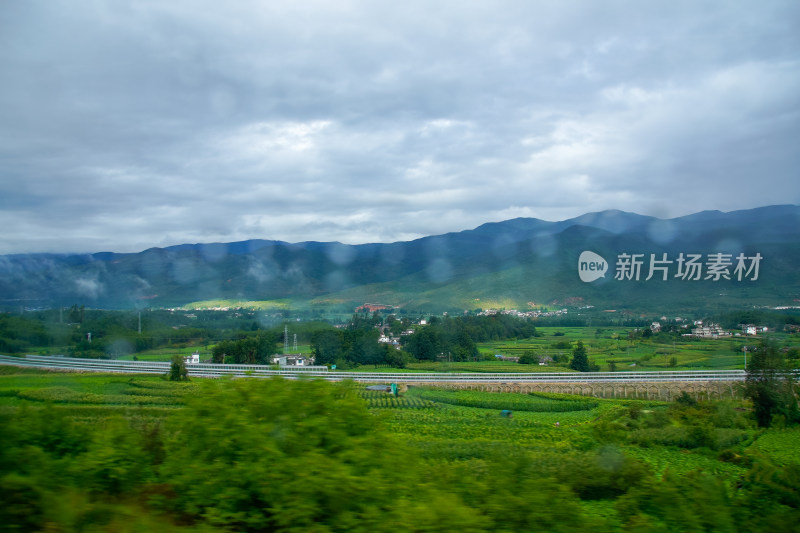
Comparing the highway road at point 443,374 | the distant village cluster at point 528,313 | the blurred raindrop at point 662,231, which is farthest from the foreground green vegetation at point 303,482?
the distant village cluster at point 528,313

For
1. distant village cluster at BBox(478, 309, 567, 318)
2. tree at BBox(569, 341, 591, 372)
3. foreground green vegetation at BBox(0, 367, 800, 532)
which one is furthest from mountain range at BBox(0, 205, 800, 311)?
foreground green vegetation at BBox(0, 367, 800, 532)

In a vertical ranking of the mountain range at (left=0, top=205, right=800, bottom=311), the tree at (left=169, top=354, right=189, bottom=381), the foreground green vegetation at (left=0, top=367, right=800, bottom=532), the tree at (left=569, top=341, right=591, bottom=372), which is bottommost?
the tree at (left=569, top=341, right=591, bottom=372)

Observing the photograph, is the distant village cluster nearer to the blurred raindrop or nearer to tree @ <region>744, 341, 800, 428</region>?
the blurred raindrop

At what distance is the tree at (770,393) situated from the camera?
50.9 ft

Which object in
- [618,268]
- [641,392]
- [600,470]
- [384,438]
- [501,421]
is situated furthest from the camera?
[618,268]

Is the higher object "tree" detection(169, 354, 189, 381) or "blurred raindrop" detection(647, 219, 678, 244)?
"blurred raindrop" detection(647, 219, 678, 244)

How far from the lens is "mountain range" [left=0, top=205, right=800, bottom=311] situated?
103ft

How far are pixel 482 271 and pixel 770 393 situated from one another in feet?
214

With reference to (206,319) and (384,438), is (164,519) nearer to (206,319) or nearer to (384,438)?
(384,438)

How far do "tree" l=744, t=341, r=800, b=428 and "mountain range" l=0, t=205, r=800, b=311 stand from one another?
572 inches

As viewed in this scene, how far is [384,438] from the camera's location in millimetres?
5578

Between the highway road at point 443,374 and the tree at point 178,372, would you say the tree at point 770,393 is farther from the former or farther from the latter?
the tree at point 178,372

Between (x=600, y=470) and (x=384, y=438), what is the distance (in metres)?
3.36

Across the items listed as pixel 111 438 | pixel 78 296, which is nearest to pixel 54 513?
pixel 111 438
